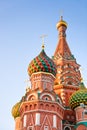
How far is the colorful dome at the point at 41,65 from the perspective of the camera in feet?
77.7

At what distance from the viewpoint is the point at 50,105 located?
812 inches

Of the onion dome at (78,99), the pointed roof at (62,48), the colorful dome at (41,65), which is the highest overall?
the pointed roof at (62,48)

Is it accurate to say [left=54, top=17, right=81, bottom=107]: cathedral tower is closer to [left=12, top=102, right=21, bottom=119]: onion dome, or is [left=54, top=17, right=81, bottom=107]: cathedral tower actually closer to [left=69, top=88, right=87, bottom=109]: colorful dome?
[left=69, top=88, right=87, bottom=109]: colorful dome

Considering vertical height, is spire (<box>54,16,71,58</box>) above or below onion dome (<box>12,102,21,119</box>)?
above

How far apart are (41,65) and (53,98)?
3684 millimetres

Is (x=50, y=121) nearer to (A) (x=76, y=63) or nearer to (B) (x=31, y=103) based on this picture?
(B) (x=31, y=103)

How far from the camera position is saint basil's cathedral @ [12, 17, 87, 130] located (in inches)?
796

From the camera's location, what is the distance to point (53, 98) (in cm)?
2125

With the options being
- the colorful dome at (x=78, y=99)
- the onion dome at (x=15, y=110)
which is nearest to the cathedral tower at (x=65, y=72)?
the colorful dome at (x=78, y=99)

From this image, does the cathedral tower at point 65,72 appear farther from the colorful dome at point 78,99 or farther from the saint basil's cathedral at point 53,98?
the colorful dome at point 78,99

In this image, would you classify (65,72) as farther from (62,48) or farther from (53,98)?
(53,98)

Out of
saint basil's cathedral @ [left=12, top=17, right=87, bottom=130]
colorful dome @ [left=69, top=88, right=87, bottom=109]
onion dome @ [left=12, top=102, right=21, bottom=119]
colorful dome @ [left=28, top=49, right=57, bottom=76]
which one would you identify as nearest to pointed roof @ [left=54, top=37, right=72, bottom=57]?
saint basil's cathedral @ [left=12, top=17, right=87, bottom=130]

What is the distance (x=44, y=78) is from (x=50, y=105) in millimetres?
3374

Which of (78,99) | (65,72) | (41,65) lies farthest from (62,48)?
(78,99)
